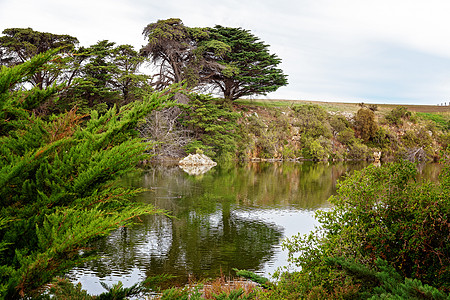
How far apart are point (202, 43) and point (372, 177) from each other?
89.0 ft

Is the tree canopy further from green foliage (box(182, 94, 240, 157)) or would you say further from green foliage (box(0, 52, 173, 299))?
green foliage (box(0, 52, 173, 299))

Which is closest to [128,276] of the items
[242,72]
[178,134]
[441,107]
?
[178,134]

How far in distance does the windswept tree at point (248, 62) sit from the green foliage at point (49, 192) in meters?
28.2

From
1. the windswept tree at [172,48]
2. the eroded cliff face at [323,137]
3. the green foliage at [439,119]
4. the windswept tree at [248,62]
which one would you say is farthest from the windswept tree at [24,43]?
the green foliage at [439,119]

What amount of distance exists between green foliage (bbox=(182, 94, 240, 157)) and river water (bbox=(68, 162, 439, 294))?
35.0ft

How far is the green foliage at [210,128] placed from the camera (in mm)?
27172

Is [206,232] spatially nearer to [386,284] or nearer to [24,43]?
[386,284]

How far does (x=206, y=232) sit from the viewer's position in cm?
904

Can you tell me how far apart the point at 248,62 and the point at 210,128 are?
845 centimetres

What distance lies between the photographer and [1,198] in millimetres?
2143

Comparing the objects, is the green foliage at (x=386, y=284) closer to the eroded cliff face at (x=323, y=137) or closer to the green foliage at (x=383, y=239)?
the green foliage at (x=383, y=239)

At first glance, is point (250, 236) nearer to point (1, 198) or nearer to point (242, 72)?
point (1, 198)

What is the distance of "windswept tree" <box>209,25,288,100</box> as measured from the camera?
3081cm

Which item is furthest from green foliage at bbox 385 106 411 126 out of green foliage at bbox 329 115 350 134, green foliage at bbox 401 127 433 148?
green foliage at bbox 329 115 350 134
